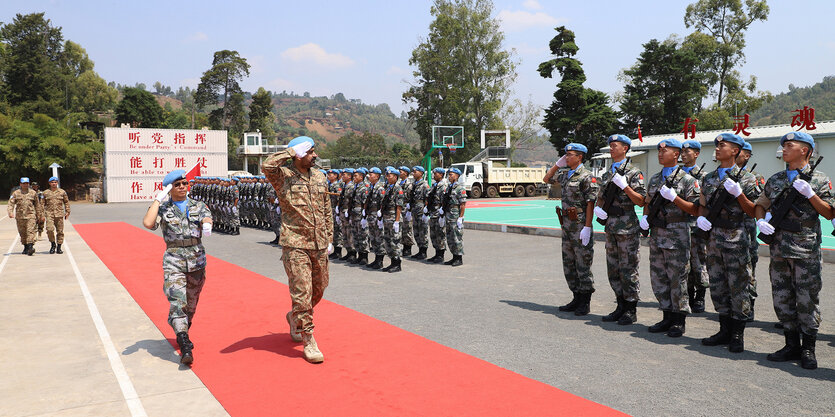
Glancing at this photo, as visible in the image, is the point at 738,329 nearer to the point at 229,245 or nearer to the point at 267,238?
the point at 229,245

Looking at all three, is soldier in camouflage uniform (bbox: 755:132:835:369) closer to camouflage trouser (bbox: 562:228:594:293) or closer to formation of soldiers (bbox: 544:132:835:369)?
formation of soldiers (bbox: 544:132:835:369)

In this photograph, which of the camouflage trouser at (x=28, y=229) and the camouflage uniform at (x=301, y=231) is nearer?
the camouflage uniform at (x=301, y=231)

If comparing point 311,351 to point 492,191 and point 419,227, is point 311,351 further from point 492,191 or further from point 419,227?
point 492,191

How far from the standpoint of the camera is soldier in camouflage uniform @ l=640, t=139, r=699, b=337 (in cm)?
564

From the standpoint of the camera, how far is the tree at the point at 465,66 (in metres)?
47.0

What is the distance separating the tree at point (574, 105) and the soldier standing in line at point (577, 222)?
3830 cm

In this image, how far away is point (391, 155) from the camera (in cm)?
9044

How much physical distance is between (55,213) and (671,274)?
1291 cm

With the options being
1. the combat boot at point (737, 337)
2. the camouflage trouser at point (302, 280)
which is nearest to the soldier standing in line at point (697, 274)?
the combat boot at point (737, 337)

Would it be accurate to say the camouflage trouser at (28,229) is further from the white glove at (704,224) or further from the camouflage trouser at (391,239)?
the white glove at (704,224)

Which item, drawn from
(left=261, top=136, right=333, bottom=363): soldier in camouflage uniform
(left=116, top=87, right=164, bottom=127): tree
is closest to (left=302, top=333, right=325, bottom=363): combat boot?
(left=261, top=136, right=333, bottom=363): soldier in camouflage uniform

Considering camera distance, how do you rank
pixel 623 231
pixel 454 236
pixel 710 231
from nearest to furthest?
pixel 710 231 < pixel 623 231 < pixel 454 236

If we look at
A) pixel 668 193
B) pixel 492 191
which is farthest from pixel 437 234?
pixel 492 191

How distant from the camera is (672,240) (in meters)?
5.69
